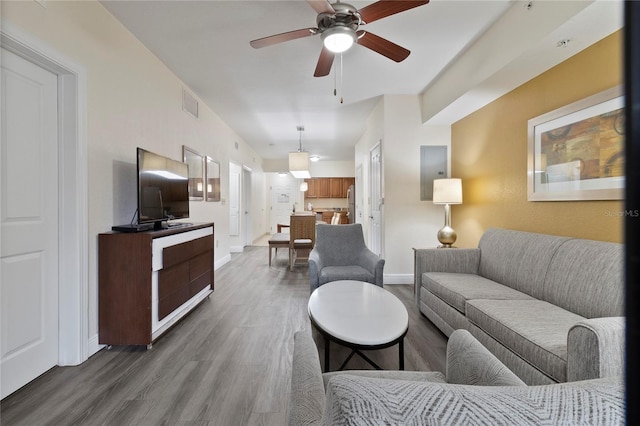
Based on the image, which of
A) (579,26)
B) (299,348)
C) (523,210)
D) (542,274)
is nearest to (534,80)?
(579,26)

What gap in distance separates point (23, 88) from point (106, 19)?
94 cm

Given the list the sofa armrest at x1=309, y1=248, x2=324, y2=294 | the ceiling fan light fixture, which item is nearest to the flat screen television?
the sofa armrest at x1=309, y1=248, x2=324, y2=294

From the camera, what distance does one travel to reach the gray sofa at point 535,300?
1.25 metres

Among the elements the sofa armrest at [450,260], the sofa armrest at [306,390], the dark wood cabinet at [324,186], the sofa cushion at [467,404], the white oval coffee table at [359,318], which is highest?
the dark wood cabinet at [324,186]

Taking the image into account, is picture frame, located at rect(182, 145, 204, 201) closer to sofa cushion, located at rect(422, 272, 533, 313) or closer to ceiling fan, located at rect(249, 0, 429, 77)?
ceiling fan, located at rect(249, 0, 429, 77)

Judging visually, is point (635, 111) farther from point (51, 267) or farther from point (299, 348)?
point (51, 267)

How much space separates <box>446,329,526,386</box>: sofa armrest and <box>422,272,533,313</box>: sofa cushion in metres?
1.12

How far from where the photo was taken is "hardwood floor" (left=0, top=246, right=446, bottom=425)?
5.25ft

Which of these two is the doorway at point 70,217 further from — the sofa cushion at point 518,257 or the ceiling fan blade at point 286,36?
the sofa cushion at point 518,257

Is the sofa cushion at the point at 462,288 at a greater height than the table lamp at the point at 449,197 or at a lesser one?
lesser

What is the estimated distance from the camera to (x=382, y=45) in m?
2.28

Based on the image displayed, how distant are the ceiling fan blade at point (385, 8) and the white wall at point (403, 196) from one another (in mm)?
2133

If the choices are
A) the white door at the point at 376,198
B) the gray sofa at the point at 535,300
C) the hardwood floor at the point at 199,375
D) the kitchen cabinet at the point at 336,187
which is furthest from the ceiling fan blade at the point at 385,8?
the kitchen cabinet at the point at 336,187

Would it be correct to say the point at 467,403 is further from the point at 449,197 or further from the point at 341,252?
the point at 449,197
